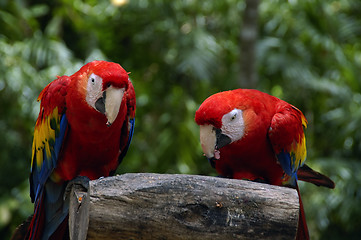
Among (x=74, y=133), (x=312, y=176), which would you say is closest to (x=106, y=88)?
(x=74, y=133)

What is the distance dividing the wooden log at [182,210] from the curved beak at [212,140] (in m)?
0.50

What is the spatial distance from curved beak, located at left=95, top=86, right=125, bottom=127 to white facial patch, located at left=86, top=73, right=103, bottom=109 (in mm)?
22

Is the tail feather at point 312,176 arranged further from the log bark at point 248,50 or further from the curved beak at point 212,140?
the log bark at point 248,50

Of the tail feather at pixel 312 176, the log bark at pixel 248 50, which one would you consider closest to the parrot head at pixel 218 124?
the tail feather at pixel 312 176

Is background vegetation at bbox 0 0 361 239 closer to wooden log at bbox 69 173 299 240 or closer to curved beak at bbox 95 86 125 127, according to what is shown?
curved beak at bbox 95 86 125 127

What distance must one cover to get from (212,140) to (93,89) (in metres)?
0.45

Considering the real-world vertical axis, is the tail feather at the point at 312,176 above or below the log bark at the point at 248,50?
below

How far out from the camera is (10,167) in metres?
3.21

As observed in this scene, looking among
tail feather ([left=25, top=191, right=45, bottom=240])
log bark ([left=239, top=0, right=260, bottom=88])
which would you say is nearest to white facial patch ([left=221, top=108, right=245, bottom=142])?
tail feather ([left=25, top=191, right=45, bottom=240])

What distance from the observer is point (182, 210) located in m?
1.00

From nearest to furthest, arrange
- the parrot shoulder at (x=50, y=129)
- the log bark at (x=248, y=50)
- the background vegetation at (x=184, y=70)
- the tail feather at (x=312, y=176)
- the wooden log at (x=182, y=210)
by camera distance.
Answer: the wooden log at (x=182, y=210), the parrot shoulder at (x=50, y=129), the tail feather at (x=312, y=176), the log bark at (x=248, y=50), the background vegetation at (x=184, y=70)

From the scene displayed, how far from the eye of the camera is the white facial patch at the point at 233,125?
1.55 m

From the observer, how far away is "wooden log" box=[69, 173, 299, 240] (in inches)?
38.1

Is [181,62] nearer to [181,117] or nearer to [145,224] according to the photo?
[181,117]
